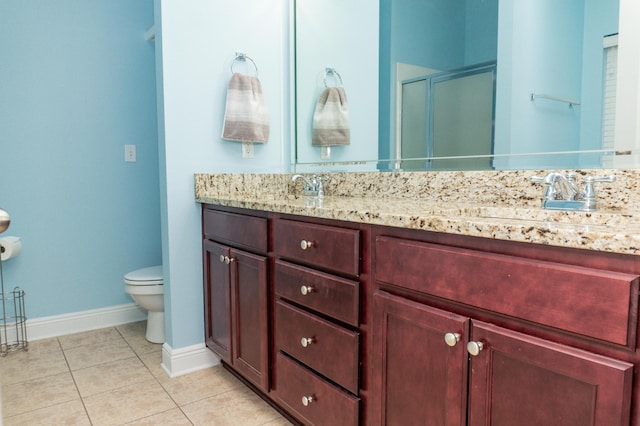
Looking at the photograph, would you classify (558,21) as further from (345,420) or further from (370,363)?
(345,420)

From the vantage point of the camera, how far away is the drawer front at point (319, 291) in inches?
50.6

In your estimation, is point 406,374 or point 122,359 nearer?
point 406,374

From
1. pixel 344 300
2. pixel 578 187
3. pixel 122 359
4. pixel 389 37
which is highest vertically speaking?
pixel 389 37

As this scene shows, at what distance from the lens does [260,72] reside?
239cm

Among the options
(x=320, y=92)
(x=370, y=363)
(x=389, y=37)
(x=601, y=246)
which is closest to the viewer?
(x=601, y=246)

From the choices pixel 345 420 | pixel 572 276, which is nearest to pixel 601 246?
pixel 572 276

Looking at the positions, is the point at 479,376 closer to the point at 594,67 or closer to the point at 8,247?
the point at 594,67

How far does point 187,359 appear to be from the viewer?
86.4 inches

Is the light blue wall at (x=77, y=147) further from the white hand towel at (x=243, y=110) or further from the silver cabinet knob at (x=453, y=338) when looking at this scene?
the silver cabinet knob at (x=453, y=338)

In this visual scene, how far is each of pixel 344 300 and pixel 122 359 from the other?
5.27 ft

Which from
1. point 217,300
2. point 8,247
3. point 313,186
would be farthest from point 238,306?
point 8,247

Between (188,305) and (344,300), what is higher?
(344,300)

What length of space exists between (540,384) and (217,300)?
5.01 ft

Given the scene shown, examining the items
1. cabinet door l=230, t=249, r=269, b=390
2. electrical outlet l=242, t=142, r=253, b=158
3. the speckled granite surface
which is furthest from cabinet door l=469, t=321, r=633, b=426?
electrical outlet l=242, t=142, r=253, b=158
